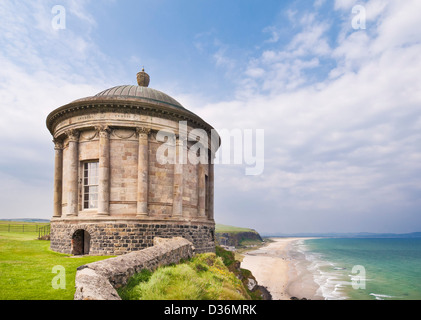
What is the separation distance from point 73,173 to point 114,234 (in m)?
5.00

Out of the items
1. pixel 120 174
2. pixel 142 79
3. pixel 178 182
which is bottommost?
pixel 178 182

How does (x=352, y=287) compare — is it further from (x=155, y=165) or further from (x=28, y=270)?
(x=28, y=270)

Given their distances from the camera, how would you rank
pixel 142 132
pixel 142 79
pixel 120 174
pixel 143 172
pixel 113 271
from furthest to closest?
1. pixel 142 79
2. pixel 142 132
3. pixel 120 174
4. pixel 143 172
5. pixel 113 271

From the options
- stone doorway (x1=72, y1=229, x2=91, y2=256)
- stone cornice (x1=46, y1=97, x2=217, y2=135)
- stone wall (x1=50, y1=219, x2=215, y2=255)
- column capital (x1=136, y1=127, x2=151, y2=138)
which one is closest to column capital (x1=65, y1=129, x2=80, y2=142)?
stone cornice (x1=46, y1=97, x2=217, y2=135)

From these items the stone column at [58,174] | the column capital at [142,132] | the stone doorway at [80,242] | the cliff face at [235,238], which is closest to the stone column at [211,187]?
the column capital at [142,132]

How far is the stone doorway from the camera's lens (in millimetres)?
17531

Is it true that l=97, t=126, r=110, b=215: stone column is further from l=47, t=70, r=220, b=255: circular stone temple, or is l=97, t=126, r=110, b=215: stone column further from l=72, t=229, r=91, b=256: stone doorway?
l=72, t=229, r=91, b=256: stone doorway

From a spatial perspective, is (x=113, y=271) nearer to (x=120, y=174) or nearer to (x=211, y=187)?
(x=120, y=174)

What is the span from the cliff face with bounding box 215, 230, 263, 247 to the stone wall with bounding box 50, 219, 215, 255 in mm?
86727

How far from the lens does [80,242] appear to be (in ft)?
58.9

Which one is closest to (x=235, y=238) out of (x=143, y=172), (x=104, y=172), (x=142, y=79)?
(x=142, y=79)

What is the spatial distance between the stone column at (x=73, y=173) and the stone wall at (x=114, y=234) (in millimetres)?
893
